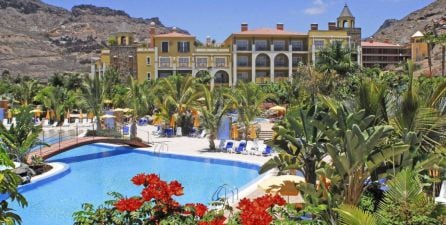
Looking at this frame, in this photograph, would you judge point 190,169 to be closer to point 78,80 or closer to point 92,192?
point 92,192

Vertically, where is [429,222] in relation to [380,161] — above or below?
below

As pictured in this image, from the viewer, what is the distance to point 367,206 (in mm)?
8000

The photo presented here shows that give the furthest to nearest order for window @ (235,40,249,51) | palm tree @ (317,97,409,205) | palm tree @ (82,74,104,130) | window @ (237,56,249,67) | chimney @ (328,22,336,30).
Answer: chimney @ (328,22,336,30) → window @ (237,56,249,67) → window @ (235,40,249,51) → palm tree @ (82,74,104,130) → palm tree @ (317,97,409,205)

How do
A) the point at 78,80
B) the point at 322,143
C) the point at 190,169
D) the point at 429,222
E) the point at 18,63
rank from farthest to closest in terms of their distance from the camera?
the point at 18,63, the point at 78,80, the point at 190,169, the point at 322,143, the point at 429,222

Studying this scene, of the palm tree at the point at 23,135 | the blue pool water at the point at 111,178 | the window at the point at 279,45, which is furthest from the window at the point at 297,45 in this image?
the palm tree at the point at 23,135

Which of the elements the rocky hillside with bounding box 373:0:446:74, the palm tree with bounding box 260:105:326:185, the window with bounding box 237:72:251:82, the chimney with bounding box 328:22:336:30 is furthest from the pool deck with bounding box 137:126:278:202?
the rocky hillside with bounding box 373:0:446:74

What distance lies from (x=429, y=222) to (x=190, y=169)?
45.2 feet

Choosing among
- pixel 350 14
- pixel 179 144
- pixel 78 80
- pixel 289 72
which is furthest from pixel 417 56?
pixel 179 144

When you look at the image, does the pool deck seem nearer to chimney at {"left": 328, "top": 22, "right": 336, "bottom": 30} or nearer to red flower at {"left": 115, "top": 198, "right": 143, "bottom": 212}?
red flower at {"left": 115, "top": 198, "right": 143, "bottom": 212}

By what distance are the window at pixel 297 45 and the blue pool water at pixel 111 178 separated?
33461 millimetres

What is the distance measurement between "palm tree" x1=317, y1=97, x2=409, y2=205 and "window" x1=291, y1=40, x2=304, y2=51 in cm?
4684

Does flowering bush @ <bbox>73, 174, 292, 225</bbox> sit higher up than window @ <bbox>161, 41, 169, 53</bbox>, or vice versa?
window @ <bbox>161, 41, 169, 53</bbox>

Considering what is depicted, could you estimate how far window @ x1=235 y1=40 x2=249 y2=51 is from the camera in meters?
53.6

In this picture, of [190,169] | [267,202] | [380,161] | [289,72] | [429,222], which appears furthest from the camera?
[289,72]
